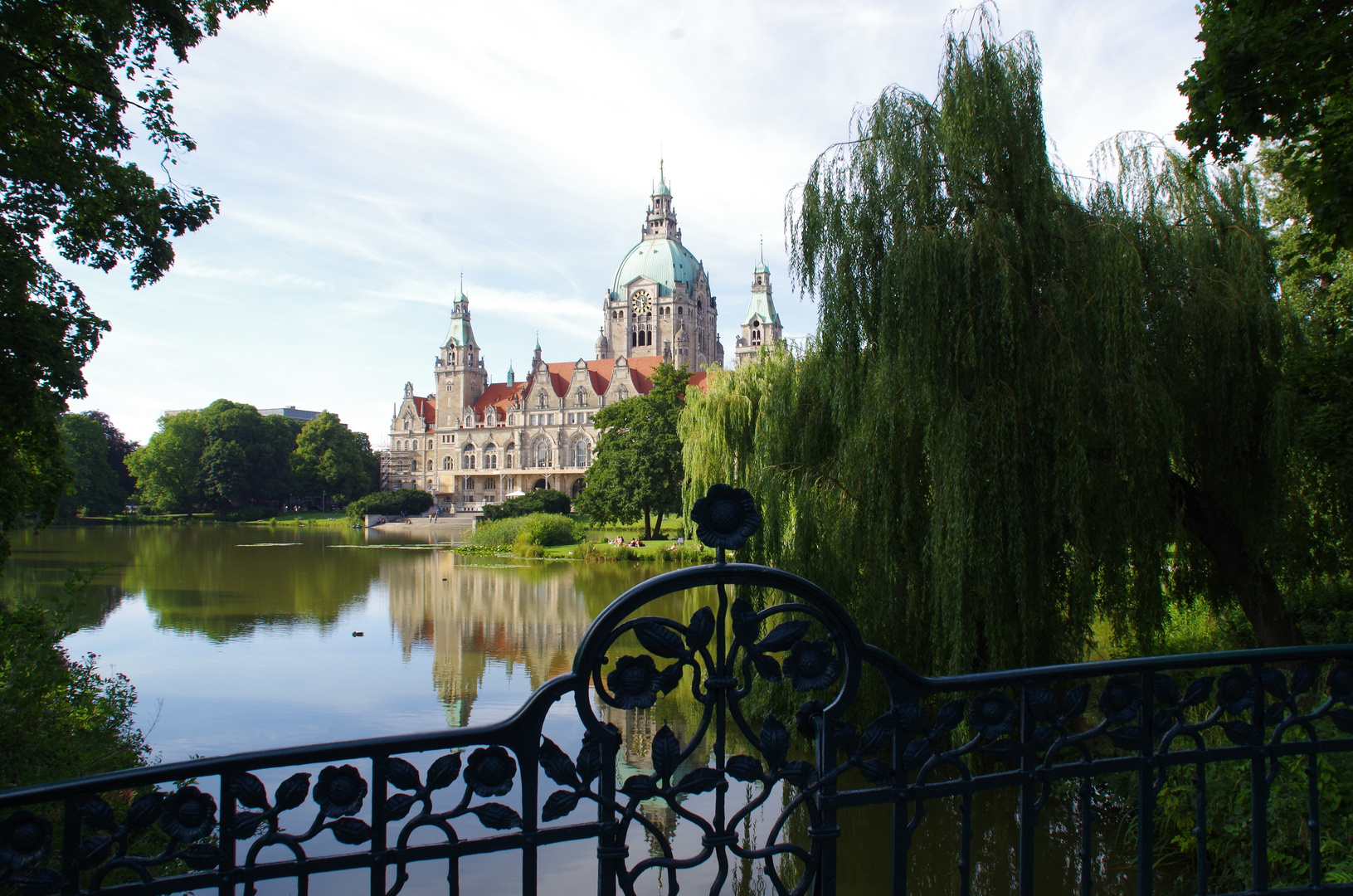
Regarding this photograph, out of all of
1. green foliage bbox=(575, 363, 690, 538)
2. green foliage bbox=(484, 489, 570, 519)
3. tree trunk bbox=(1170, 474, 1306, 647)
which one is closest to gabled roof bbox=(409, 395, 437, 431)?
green foliage bbox=(484, 489, 570, 519)

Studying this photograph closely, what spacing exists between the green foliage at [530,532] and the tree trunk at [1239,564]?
2727cm

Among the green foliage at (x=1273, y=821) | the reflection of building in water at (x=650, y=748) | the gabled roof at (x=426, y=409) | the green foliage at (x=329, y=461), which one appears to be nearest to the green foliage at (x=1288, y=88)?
the green foliage at (x=1273, y=821)

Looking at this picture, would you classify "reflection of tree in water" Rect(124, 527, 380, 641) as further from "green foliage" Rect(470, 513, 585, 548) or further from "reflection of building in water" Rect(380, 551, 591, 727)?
"green foliage" Rect(470, 513, 585, 548)

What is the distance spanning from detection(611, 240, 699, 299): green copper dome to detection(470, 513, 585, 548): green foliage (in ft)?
147

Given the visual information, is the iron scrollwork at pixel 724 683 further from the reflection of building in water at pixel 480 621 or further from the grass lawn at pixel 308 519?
the grass lawn at pixel 308 519

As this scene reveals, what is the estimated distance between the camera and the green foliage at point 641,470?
1351 inches

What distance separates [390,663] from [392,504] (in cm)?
4940

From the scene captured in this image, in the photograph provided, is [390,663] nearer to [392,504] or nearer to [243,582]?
[243,582]

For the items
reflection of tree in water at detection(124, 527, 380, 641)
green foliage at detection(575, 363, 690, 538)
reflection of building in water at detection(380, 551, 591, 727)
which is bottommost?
reflection of building in water at detection(380, 551, 591, 727)

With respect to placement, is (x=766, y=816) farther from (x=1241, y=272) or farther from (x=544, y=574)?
(x=544, y=574)

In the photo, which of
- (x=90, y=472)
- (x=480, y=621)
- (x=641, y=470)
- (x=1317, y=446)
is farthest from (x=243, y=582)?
(x=90, y=472)

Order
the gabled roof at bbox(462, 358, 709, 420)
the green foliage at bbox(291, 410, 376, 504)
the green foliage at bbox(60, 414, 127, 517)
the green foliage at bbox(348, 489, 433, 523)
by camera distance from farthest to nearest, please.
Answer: the gabled roof at bbox(462, 358, 709, 420) < the green foliage at bbox(291, 410, 376, 504) < the green foliage at bbox(348, 489, 433, 523) < the green foliage at bbox(60, 414, 127, 517)

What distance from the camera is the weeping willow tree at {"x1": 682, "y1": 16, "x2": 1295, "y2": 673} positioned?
6.83 m

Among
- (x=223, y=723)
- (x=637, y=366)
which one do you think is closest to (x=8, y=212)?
(x=223, y=723)
